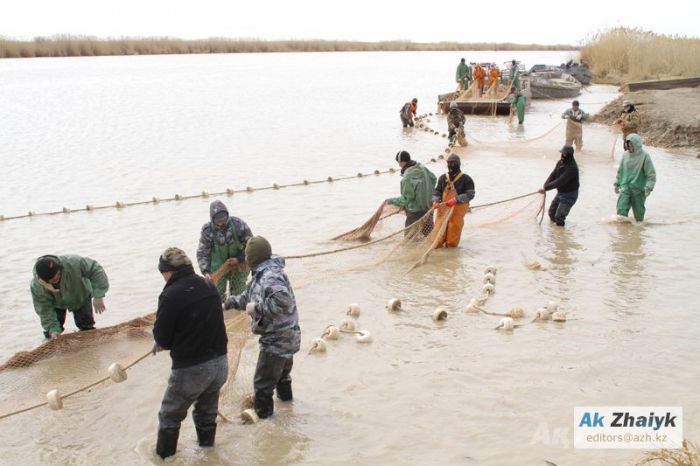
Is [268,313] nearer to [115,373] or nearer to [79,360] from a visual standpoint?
[115,373]

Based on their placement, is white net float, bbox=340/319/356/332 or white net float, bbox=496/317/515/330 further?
white net float, bbox=340/319/356/332

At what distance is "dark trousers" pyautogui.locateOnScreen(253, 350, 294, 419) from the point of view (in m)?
4.57

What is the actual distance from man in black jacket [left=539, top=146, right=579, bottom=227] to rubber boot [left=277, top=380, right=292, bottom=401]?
18.4ft

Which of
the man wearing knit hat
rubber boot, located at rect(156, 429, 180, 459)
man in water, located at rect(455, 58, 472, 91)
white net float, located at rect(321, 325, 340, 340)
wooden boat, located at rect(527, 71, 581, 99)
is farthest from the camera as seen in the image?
wooden boat, located at rect(527, 71, 581, 99)

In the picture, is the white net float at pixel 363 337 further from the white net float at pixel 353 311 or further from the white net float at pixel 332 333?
the white net float at pixel 353 311

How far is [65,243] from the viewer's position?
32.9 ft

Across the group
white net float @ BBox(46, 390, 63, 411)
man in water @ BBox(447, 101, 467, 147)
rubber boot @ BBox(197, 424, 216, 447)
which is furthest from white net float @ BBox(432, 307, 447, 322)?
man in water @ BBox(447, 101, 467, 147)

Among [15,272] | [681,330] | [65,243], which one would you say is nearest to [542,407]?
[681,330]

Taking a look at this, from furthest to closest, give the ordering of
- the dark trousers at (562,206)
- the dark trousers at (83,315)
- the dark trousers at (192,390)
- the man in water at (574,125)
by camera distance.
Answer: the man in water at (574,125) → the dark trousers at (562,206) → the dark trousers at (83,315) → the dark trousers at (192,390)

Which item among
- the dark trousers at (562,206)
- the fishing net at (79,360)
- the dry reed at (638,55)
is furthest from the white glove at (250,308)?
the dry reed at (638,55)

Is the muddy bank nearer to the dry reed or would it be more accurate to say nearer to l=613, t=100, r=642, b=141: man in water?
l=613, t=100, r=642, b=141: man in water

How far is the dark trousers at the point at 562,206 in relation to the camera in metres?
9.57

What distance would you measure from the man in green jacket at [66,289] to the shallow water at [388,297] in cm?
44

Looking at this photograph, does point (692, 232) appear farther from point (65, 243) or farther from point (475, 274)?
point (65, 243)
